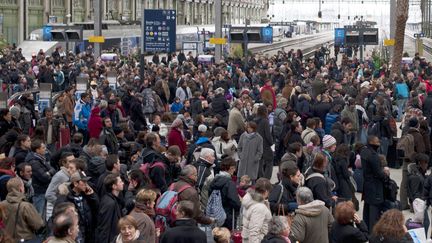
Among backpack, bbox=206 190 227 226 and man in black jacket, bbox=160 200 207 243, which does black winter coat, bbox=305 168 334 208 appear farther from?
man in black jacket, bbox=160 200 207 243

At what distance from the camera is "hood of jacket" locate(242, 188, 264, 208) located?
11.3 m

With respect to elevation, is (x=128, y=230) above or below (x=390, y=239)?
above

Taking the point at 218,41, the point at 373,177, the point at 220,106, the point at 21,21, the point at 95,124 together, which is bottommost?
the point at 373,177

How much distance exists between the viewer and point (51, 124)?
20500 mm

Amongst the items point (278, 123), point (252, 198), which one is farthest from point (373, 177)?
point (278, 123)

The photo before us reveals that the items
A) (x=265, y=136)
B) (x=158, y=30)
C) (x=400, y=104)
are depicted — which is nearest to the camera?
(x=265, y=136)

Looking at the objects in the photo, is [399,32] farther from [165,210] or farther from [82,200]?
[82,200]

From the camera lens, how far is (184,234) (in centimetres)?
970

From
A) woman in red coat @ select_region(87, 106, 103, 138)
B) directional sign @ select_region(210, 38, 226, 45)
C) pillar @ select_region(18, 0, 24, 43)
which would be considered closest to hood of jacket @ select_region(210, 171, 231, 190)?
woman in red coat @ select_region(87, 106, 103, 138)

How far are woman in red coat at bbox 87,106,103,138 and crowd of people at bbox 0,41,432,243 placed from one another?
0.07 feet

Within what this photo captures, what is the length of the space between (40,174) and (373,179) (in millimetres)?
4633

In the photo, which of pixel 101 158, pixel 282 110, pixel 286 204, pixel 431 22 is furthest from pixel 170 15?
pixel 431 22

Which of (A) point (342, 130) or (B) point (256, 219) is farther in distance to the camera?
(A) point (342, 130)

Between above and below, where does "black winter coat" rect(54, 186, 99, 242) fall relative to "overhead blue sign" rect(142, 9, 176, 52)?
below
